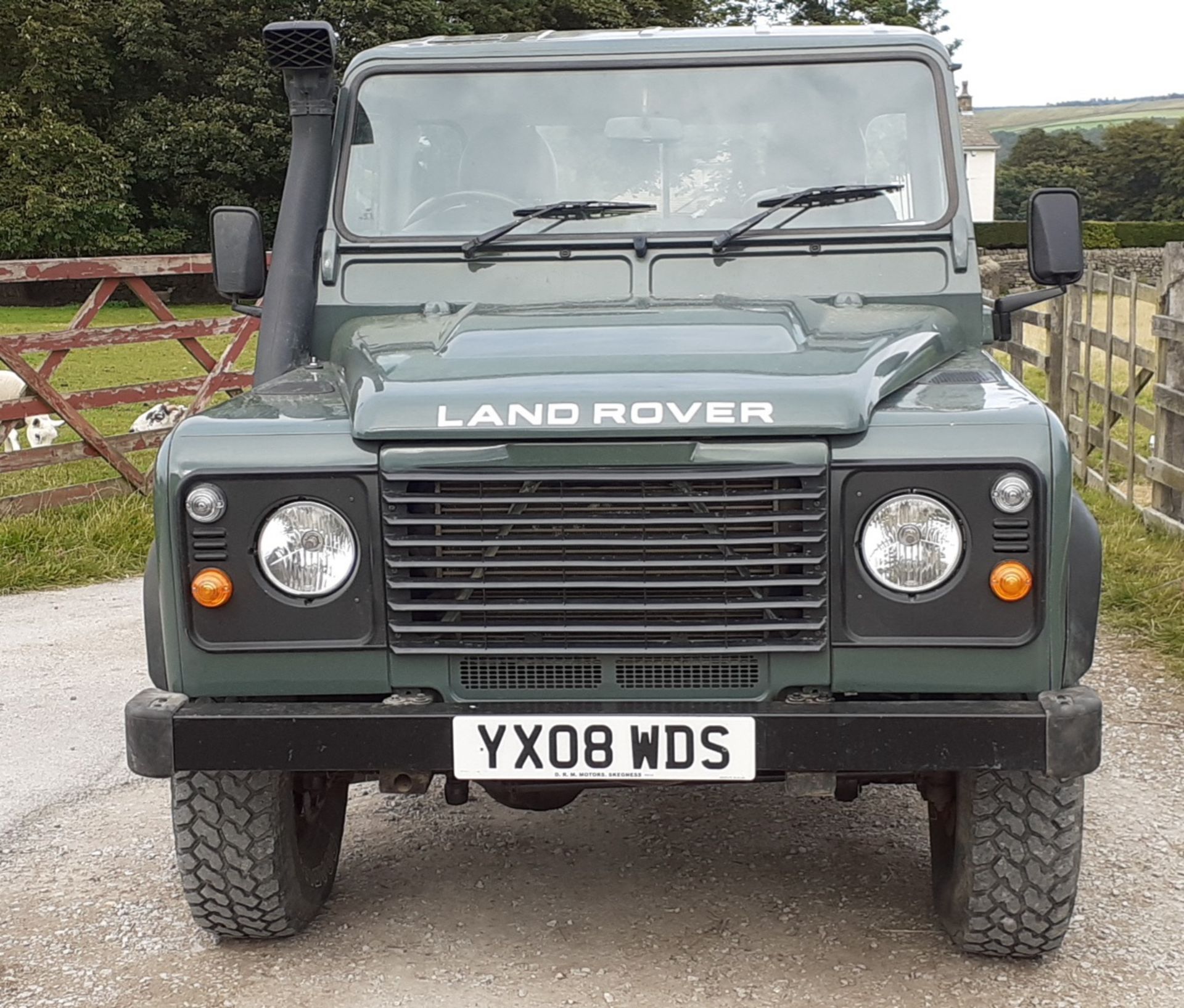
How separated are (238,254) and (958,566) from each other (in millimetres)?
2374

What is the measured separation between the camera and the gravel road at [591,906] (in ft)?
11.1

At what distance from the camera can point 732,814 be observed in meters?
4.51

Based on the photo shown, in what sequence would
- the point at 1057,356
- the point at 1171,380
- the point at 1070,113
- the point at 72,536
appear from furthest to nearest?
the point at 1070,113 → the point at 1057,356 → the point at 72,536 → the point at 1171,380

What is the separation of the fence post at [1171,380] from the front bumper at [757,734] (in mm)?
5307

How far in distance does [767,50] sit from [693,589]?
1.91m

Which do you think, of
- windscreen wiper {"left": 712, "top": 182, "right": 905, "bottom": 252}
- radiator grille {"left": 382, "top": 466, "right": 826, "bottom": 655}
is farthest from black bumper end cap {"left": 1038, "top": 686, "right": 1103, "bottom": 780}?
windscreen wiper {"left": 712, "top": 182, "right": 905, "bottom": 252}

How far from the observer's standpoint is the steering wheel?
168 inches

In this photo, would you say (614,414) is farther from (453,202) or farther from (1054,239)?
(1054,239)

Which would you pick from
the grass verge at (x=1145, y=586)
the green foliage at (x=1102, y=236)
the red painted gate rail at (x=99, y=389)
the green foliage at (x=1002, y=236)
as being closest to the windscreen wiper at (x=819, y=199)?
the grass verge at (x=1145, y=586)

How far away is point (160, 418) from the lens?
405 inches

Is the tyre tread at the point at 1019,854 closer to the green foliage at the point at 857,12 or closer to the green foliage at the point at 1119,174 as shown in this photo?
the green foliage at the point at 857,12

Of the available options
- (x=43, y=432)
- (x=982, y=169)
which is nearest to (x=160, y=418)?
(x=43, y=432)

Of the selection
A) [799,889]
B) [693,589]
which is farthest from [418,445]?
[799,889]

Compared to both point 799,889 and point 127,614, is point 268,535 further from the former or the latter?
point 127,614
